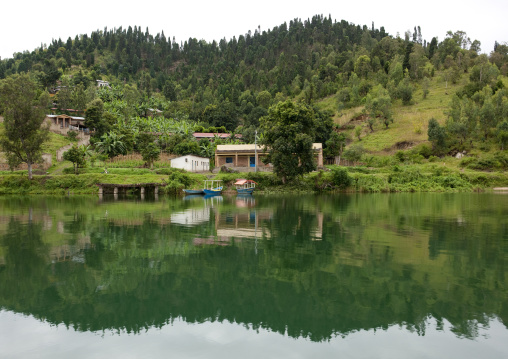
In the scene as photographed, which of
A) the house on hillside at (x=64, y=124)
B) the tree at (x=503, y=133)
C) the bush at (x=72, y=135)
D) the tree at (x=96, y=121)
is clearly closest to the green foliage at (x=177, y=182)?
the tree at (x=96, y=121)

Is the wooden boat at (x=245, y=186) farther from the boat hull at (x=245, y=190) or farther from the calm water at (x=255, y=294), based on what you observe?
the calm water at (x=255, y=294)

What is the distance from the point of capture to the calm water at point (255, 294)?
6438 millimetres

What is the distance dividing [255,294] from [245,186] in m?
35.3

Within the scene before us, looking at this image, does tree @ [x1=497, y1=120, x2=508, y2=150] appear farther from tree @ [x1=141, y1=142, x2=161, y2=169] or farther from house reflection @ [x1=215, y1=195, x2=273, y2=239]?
tree @ [x1=141, y1=142, x2=161, y2=169]

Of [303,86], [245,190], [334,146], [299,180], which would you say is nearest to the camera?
[245,190]

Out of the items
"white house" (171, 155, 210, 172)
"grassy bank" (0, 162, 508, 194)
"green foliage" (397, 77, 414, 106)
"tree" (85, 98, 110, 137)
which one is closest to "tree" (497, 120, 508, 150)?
"grassy bank" (0, 162, 508, 194)

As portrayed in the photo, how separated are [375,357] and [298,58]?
133m

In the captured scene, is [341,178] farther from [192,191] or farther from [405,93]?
[405,93]

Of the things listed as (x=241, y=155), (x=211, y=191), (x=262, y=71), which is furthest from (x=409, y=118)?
(x=262, y=71)

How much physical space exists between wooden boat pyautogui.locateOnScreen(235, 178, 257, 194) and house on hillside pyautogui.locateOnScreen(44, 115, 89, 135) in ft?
114

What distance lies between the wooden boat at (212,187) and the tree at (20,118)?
19.1 m

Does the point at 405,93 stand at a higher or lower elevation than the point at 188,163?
higher

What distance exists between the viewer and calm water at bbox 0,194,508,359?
21.1 feet

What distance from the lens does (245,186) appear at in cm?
4366
